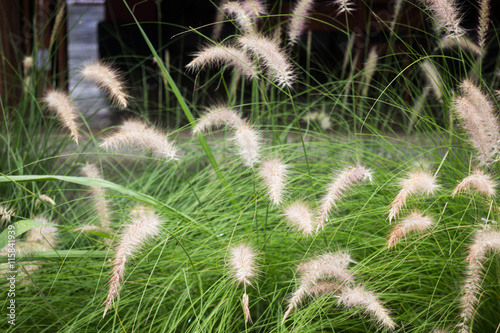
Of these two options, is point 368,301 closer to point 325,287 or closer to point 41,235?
point 325,287

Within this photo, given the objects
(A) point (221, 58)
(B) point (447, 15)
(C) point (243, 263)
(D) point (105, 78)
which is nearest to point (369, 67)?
(B) point (447, 15)

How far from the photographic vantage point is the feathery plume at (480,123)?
1312 mm

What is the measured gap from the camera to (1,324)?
61.8 inches

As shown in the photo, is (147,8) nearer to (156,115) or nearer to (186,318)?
(156,115)

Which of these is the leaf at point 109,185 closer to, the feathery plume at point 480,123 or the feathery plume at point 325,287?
the feathery plume at point 325,287

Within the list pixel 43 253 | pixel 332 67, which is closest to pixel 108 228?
pixel 43 253

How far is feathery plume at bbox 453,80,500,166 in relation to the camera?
1312mm

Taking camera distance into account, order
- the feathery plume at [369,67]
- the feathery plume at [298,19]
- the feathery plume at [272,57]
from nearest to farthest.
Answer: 1. the feathery plume at [272,57]
2. the feathery plume at [298,19]
3. the feathery plume at [369,67]

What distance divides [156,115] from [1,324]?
112 inches

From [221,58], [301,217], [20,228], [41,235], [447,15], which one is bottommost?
[41,235]

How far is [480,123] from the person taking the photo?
133 cm

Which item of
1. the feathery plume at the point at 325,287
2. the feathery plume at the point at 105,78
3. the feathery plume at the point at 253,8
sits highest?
the feathery plume at the point at 253,8

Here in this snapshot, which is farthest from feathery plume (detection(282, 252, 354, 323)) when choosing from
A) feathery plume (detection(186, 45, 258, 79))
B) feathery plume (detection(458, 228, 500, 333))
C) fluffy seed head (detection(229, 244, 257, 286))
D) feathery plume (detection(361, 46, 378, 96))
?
feathery plume (detection(361, 46, 378, 96))

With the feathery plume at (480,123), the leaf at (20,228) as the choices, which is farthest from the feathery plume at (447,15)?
the leaf at (20,228)
